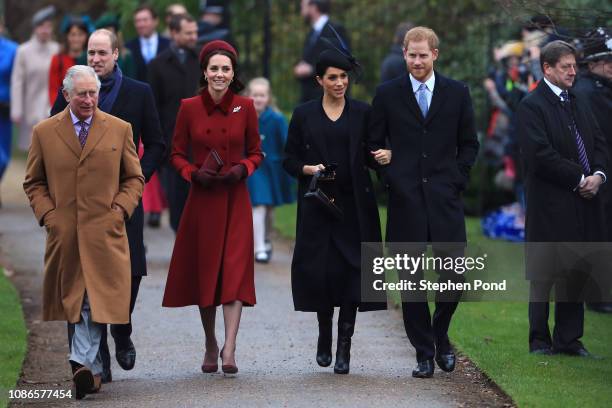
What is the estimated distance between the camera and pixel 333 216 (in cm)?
945

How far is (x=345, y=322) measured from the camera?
9.45m

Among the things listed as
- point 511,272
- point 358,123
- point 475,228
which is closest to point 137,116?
point 358,123

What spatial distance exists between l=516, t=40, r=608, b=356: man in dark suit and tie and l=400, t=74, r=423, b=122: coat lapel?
1038 mm

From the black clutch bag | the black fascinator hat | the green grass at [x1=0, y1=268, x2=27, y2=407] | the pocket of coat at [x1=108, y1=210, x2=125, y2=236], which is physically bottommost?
the green grass at [x1=0, y1=268, x2=27, y2=407]

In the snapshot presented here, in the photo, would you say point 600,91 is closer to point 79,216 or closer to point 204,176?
point 204,176

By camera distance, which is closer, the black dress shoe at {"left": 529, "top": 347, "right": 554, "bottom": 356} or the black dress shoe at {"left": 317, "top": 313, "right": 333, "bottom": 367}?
the black dress shoe at {"left": 317, "top": 313, "right": 333, "bottom": 367}

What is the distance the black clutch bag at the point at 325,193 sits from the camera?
9.24 metres

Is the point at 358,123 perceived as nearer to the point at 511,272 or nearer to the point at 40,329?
the point at 40,329

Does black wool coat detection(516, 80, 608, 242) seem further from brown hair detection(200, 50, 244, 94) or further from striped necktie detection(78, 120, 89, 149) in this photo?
striped necktie detection(78, 120, 89, 149)

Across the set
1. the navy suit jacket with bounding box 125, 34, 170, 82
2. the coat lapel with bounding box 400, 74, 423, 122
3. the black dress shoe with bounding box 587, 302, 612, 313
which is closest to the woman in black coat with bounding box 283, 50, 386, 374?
the coat lapel with bounding box 400, 74, 423, 122

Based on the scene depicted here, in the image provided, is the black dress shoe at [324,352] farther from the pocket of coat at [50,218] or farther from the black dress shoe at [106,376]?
the pocket of coat at [50,218]

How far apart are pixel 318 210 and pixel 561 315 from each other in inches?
71.1

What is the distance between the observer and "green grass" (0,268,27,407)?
9289 millimetres

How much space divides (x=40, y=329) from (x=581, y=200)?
13.4ft
